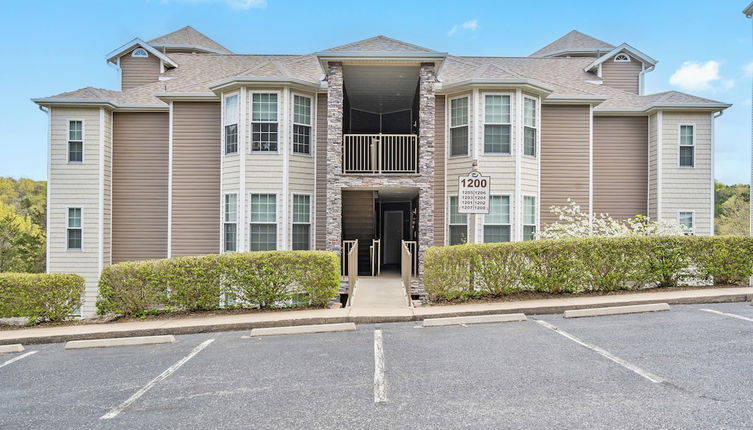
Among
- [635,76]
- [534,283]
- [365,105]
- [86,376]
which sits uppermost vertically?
[635,76]

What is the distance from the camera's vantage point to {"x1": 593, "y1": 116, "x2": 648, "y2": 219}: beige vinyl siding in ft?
53.0

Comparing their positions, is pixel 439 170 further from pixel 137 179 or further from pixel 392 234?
pixel 137 179

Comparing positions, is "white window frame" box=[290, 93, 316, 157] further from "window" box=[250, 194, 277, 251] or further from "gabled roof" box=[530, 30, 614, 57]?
"gabled roof" box=[530, 30, 614, 57]

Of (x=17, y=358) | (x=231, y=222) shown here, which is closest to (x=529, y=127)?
Result: (x=231, y=222)

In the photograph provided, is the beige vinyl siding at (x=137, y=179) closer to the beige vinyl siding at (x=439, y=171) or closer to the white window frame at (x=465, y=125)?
the beige vinyl siding at (x=439, y=171)

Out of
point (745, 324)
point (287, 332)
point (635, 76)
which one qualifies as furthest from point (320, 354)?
point (635, 76)

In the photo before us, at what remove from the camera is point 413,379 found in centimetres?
531

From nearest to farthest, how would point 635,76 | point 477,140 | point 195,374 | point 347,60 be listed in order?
point 195,374, point 347,60, point 477,140, point 635,76

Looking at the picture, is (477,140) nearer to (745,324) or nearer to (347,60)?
(347,60)

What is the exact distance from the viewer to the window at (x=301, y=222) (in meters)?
14.5

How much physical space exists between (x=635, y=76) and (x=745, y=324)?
13.9 meters

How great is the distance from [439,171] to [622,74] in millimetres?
9168

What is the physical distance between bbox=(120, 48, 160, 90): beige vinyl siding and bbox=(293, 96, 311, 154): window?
24.0ft

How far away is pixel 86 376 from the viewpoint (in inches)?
235
